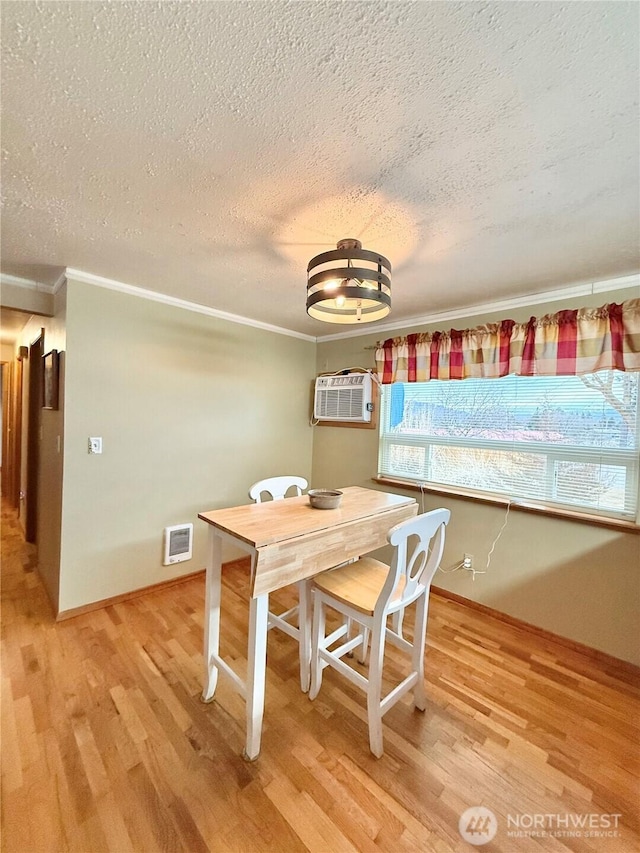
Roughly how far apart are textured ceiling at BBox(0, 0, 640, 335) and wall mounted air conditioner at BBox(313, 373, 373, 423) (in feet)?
4.62

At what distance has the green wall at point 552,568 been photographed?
1.92 metres

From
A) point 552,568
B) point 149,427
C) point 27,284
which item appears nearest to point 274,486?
point 149,427

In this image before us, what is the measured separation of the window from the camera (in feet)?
6.46

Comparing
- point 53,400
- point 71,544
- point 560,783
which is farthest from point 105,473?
point 560,783

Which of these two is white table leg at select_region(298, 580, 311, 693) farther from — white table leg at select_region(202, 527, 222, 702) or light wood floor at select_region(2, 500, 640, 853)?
white table leg at select_region(202, 527, 222, 702)

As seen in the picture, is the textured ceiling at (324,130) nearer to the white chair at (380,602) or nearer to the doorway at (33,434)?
the white chair at (380,602)

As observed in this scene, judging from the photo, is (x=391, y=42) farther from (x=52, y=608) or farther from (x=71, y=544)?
(x=52, y=608)

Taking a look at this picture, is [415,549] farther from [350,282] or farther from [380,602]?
[350,282]

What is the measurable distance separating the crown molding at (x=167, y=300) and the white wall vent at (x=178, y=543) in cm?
179

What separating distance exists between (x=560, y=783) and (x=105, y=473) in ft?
9.39

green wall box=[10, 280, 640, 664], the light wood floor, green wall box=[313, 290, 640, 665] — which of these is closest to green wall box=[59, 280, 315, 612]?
green wall box=[10, 280, 640, 664]

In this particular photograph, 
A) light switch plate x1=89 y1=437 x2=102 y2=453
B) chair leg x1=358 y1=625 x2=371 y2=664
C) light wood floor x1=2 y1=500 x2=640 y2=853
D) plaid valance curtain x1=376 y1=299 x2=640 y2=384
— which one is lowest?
light wood floor x1=2 y1=500 x2=640 y2=853

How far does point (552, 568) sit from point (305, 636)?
65.5 inches

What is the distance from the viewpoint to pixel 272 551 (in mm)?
1334
